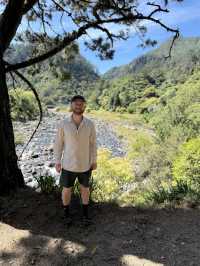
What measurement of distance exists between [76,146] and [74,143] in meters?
0.04

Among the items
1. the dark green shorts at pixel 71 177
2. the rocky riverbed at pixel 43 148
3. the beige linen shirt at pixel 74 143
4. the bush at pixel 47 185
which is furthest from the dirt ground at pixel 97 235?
the rocky riverbed at pixel 43 148

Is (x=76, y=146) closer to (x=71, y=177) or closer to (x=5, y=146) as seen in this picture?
(x=71, y=177)

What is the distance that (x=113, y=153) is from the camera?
4328 centimetres

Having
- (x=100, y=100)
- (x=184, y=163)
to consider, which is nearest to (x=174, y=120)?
(x=184, y=163)

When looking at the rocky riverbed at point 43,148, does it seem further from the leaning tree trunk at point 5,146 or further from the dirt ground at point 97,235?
the dirt ground at point 97,235

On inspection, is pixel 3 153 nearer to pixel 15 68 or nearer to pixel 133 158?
pixel 15 68

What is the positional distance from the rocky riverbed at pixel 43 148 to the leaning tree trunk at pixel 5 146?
12.9m

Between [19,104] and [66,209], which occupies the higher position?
[19,104]

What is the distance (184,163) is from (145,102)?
7496cm

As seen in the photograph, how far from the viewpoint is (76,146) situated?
4.95 m

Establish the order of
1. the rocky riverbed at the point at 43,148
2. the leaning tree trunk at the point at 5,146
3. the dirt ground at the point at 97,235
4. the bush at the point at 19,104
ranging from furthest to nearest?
the rocky riverbed at the point at 43,148, the bush at the point at 19,104, the leaning tree trunk at the point at 5,146, the dirt ground at the point at 97,235

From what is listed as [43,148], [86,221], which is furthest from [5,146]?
[43,148]

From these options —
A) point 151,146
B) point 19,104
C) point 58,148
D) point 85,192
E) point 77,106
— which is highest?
point 77,106

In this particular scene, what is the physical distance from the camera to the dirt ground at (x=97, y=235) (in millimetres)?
4461
